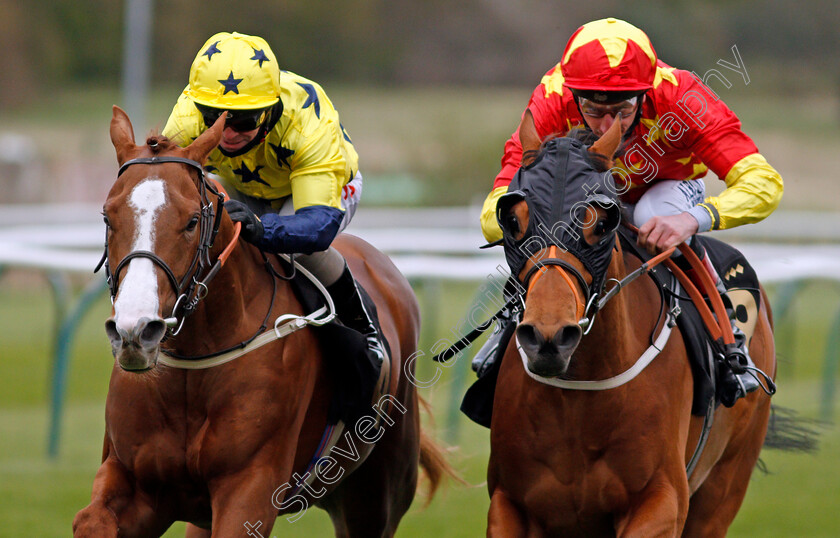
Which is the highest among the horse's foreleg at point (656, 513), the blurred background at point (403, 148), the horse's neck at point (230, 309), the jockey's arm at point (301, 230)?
the jockey's arm at point (301, 230)

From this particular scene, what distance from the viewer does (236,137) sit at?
4.14 meters

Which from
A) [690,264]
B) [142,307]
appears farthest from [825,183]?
[142,307]

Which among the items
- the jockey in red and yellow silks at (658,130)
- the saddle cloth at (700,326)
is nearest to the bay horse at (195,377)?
the saddle cloth at (700,326)

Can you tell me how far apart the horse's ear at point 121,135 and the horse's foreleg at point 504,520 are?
164 cm

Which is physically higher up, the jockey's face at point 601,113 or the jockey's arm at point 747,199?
the jockey's face at point 601,113

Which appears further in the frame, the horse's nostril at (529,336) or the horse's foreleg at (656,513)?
the horse's foreleg at (656,513)

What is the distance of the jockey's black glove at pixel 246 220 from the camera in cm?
391

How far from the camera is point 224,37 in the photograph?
4.23 metres

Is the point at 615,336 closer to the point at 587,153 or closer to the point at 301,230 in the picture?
the point at 587,153

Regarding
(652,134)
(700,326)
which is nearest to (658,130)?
(652,134)

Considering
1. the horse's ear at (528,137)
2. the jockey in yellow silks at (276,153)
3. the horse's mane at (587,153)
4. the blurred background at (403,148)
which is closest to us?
the horse's mane at (587,153)

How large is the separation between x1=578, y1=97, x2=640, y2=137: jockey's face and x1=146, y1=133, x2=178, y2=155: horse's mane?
1363mm

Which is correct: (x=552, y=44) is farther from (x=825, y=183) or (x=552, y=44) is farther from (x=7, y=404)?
(x=7, y=404)

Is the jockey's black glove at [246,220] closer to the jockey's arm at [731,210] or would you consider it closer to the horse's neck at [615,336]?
the horse's neck at [615,336]
